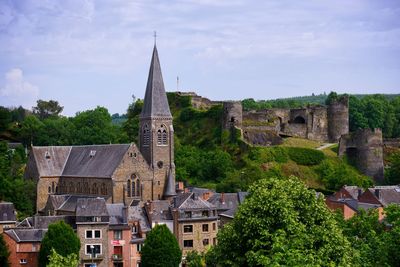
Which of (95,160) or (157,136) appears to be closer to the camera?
(157,136)

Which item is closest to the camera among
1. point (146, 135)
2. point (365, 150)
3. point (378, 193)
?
point (378, 193)

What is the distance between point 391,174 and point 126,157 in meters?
35.2

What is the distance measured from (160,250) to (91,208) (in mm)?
8251

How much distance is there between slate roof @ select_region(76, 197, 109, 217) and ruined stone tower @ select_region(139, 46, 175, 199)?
12360mm

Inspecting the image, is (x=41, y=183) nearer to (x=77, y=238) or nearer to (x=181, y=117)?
(x=77, y=238)

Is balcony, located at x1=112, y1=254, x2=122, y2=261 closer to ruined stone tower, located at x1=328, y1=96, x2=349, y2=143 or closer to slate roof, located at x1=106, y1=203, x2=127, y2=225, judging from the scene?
slate roof, located at x1=106, y1=203, x2=127, y2=225

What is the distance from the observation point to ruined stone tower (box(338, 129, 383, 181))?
9669cm

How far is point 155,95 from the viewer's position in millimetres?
78375

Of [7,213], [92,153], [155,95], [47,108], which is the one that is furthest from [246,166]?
[47,108]

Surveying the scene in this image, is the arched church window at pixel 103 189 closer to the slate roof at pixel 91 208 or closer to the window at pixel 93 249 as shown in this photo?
the slate roof at pixel 91 208

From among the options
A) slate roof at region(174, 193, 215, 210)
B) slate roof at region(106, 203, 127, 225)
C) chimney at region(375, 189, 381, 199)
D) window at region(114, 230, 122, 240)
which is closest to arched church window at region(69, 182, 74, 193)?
slate roof at region(106, 203, 127, 225)

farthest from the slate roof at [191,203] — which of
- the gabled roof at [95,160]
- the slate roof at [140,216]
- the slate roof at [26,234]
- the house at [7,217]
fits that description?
the house at [7,217]

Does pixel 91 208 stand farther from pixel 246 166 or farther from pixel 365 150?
pixel 365 150

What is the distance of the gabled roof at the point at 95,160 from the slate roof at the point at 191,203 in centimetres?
961
